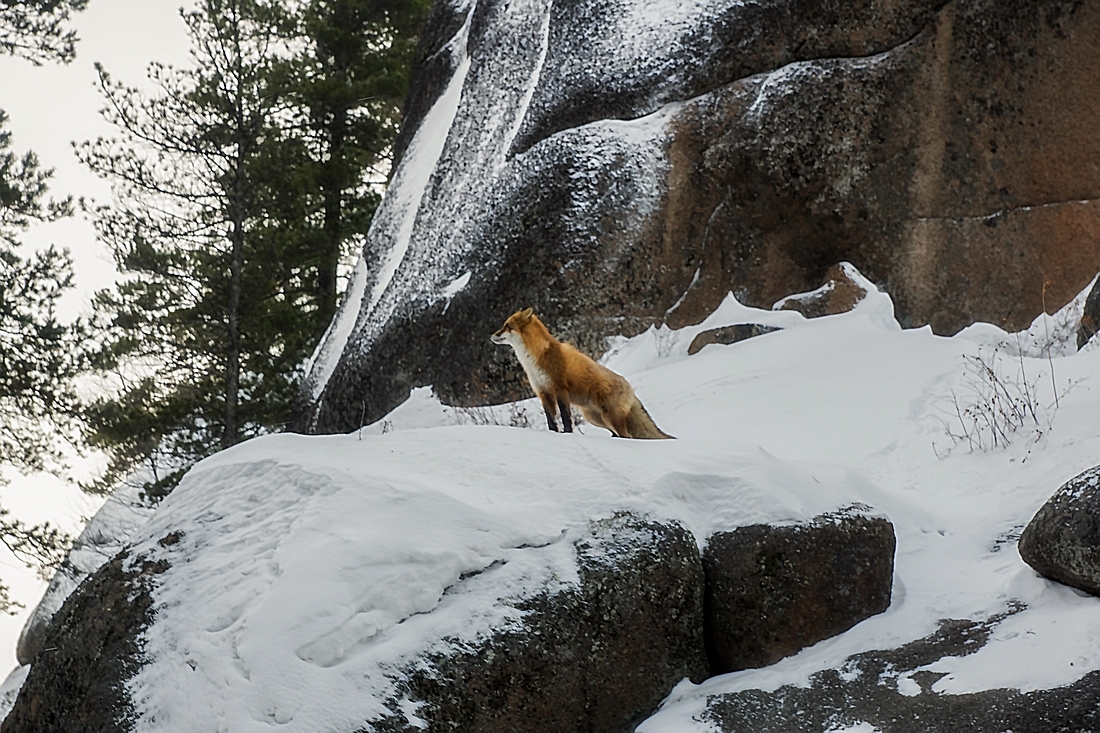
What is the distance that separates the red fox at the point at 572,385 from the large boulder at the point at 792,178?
11.1 feet

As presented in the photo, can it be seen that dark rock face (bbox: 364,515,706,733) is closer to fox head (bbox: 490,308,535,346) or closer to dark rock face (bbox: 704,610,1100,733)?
dark rock face (bbox: 704,610,1100,733)

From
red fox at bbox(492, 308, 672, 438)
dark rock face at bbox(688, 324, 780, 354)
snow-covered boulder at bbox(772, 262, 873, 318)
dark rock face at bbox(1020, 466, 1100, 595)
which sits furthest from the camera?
snow-covered boulder at bbox(772, 262, 873, 318)

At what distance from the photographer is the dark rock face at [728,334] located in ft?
38.5

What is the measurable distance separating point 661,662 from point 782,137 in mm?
8950

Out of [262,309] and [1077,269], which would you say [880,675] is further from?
[262,309]

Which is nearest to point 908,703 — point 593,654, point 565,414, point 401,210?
point 593,654

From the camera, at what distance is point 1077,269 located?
1168 cm

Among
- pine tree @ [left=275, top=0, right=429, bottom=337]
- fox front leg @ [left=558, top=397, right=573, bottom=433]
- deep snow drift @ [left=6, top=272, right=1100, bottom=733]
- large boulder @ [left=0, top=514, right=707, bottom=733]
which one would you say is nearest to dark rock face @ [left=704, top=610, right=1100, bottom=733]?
deep snow drift @ [left=6, top=272, right=1100, bottom=733]

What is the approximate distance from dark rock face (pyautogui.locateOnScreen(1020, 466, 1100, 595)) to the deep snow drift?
97mm

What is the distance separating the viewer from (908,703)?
4211mm

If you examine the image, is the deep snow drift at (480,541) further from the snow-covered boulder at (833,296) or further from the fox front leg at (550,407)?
the snow-covered boulder at (833,296)

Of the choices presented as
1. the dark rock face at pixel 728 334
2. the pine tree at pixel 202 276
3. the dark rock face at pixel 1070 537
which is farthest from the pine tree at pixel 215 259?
the dark rock face at pixel 1070 537

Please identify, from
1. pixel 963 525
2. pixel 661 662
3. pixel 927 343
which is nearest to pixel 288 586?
pixel 661 662

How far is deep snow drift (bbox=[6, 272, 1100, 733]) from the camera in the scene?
12.7 ft
